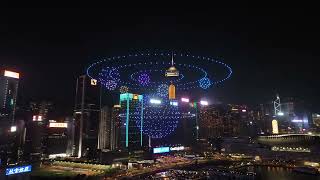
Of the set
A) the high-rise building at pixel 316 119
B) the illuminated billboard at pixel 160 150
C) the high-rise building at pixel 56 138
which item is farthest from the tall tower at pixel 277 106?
the high-rise building at pixel 56 138

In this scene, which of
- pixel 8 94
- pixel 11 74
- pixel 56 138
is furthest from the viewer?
pixel 56 138

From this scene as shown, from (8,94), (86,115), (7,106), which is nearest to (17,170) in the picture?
(7,106)

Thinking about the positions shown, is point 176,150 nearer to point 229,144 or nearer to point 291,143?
point 229,144

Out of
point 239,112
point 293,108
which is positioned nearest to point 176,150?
point 239,112

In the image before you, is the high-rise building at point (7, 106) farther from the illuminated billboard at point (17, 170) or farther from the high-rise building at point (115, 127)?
the high-rise building at point (115, 127)

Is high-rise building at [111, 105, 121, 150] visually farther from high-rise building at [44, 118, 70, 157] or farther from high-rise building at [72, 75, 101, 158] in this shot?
high-rise building at [44, 118, 70, 157]

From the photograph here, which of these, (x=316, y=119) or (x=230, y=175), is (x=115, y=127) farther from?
(x=316, y=119)
